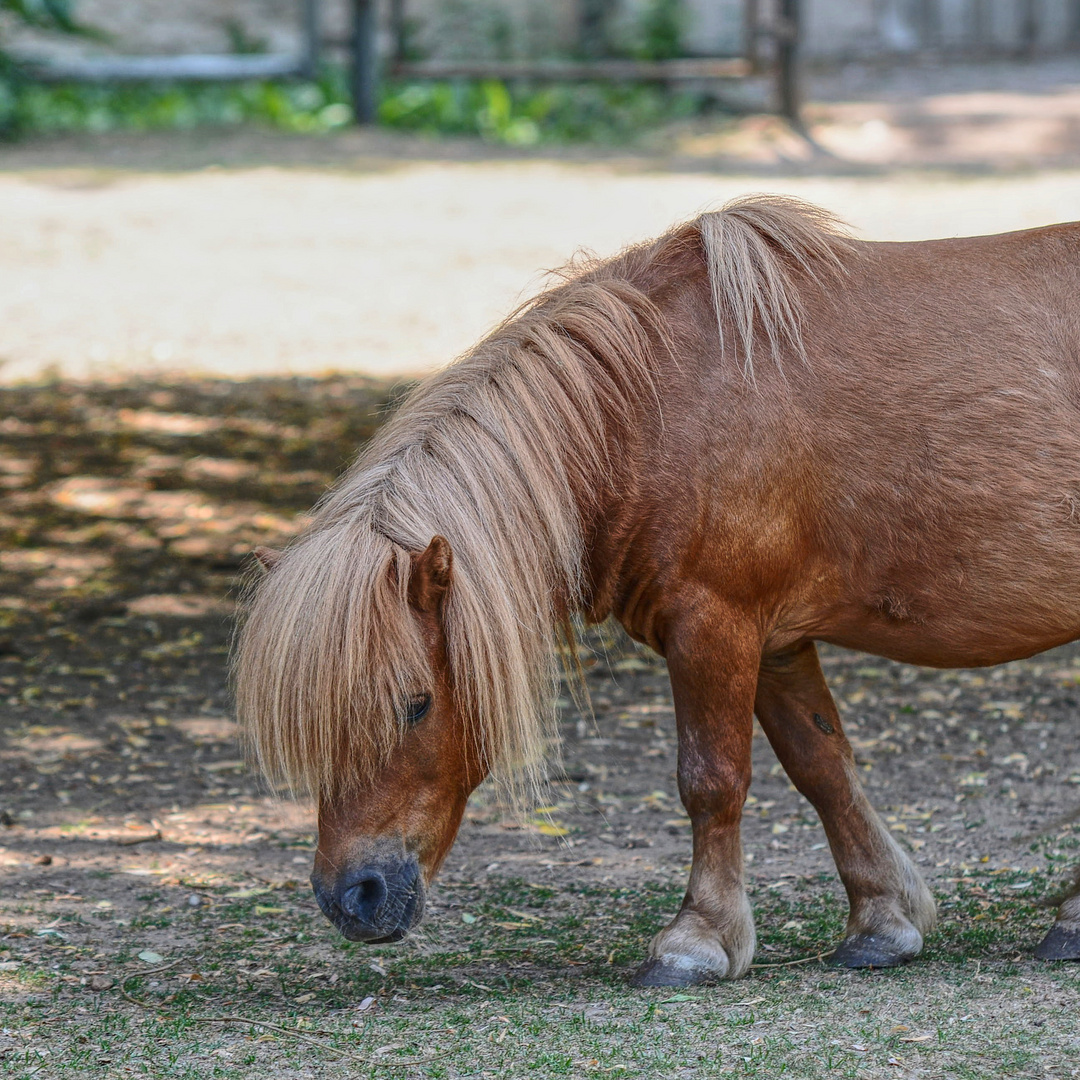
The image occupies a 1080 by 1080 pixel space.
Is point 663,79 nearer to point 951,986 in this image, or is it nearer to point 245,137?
point 245,137

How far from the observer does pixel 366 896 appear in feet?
9.95

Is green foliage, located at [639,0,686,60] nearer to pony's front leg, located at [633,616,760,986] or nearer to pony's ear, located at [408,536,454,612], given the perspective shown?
pony's front leg, located at [633,616,760,986]

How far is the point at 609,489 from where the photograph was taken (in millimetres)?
3326

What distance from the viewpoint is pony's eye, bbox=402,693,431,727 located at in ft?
9.99

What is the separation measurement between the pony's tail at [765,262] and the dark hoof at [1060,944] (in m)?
1.49

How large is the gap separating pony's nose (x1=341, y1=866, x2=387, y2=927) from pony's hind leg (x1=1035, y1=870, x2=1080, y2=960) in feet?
5.20

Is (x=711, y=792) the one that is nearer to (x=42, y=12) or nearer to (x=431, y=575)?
(x=431, y=575)

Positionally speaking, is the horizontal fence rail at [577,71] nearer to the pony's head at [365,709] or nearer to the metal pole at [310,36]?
the metal pole at [310,36]

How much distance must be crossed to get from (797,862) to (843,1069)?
1535mm

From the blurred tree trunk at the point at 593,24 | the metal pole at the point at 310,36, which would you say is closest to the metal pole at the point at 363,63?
the metal pole at the point at 310,36

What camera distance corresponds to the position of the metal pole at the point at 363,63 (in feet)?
54.5

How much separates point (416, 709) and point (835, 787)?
120cm

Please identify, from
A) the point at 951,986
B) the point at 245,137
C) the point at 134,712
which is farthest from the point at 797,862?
the point at 245,137

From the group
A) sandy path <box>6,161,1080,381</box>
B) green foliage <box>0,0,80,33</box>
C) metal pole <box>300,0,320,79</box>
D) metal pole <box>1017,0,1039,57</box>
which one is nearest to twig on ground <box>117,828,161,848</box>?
sandy path <box>6,161,1080,381</box>
